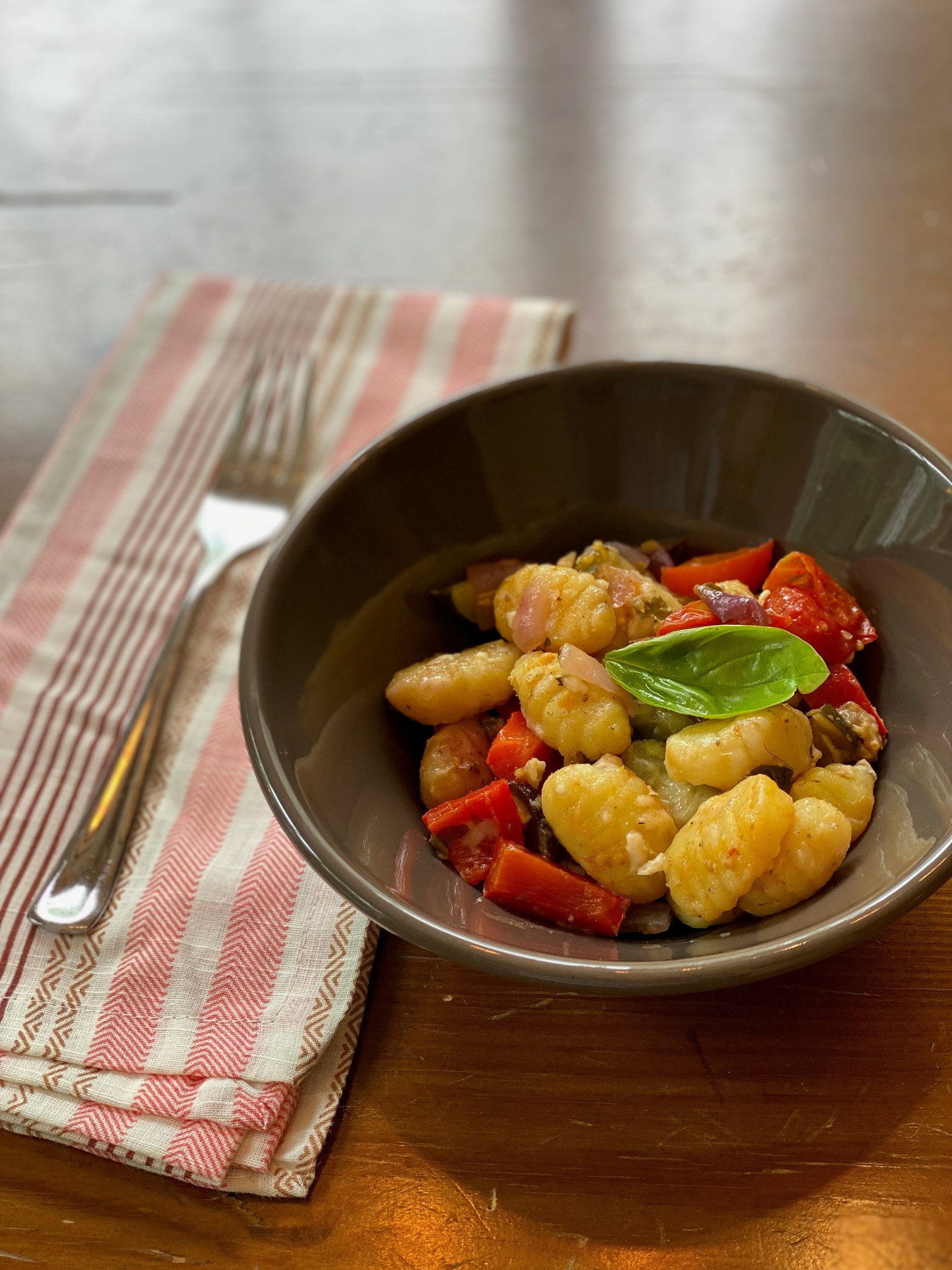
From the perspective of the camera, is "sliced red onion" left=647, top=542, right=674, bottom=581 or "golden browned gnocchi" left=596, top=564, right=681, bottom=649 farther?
"sliced red onion" left=647, top=542, right=674, bottom=581

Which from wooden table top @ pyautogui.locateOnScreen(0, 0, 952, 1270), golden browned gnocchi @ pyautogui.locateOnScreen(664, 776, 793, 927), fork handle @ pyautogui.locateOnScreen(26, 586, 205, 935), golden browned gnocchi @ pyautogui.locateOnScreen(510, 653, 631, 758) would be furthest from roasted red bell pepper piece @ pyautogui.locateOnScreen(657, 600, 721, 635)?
fork handle @ pyautogui.locateOnScreen(26, 586, 205, 935)

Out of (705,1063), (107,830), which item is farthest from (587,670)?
(107,830)

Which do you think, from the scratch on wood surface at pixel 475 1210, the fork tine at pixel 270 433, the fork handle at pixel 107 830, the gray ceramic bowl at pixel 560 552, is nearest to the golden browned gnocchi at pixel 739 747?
the gray ceramic bowl at pixel 560 552

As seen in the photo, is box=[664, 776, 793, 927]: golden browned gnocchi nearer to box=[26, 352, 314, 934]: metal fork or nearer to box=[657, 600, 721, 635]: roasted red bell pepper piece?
box=[657, 600, 721, 635]: roasted red bell pepper piece

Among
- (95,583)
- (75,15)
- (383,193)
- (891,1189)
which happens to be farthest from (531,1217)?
(75,15)

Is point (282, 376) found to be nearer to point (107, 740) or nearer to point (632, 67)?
point (107, 740)

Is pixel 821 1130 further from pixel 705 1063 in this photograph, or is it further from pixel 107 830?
pixel 107 830
